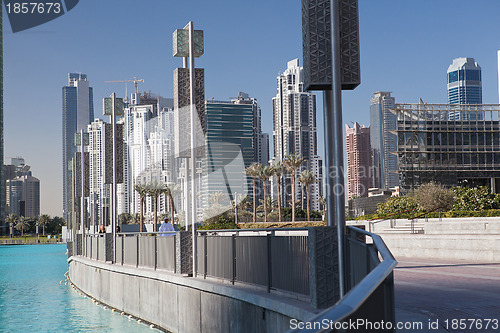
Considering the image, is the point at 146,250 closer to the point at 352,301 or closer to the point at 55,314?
the point at 55,314

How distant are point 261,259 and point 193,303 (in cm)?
342

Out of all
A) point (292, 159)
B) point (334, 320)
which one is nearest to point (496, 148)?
point (292, 159)

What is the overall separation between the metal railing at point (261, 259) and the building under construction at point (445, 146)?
86340mm

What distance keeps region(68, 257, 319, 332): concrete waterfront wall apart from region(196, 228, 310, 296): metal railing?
0.85ft

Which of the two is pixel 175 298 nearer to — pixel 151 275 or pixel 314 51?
pixel 151 275

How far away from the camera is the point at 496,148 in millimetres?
99625

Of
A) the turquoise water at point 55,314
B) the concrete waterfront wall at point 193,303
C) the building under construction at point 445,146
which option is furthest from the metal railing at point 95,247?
the building under construction at point 445,146

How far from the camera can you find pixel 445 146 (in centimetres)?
9869

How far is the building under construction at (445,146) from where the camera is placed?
9800cm

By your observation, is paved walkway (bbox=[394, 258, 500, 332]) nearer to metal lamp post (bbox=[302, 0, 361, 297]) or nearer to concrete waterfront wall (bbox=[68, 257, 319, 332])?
metal lamp post (bbox=[302, 0, 361, 297])

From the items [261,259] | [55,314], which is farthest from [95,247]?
[261,259]

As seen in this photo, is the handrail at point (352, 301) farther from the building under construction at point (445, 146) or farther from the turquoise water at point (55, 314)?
the building under construction at point (445, 146)

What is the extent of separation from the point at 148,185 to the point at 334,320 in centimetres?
10256

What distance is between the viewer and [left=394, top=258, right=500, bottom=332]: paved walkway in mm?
7570
